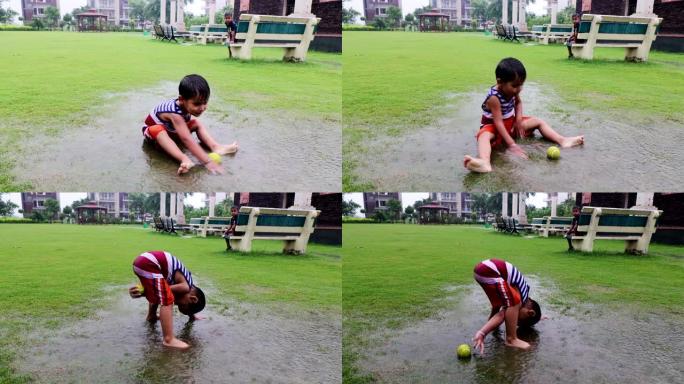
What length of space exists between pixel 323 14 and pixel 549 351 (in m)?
3.65

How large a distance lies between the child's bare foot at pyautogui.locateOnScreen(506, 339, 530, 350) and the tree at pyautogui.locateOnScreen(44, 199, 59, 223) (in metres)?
2.85

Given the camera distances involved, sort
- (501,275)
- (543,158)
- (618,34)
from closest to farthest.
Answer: (501,275)
(543,158)
(618,34)

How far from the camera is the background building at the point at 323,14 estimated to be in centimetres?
592

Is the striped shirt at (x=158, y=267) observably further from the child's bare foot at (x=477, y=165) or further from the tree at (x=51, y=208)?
the child's bare foot at (x=477, y=165)

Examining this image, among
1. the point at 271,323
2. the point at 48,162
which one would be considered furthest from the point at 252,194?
the point at 48,162

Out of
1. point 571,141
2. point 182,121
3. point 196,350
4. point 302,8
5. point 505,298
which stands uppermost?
point 302,8

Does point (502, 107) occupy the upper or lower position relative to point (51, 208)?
upper

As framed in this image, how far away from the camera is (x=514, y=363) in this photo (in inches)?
133

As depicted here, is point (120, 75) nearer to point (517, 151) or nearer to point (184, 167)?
point (184, 167)

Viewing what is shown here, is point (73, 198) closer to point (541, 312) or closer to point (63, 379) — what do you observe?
point (63, 379)

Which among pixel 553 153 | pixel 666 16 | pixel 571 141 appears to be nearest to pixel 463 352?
pixel 553 153

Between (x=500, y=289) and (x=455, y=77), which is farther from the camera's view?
(x=455, y=77)

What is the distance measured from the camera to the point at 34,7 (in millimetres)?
5488

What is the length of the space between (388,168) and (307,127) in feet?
2.32
